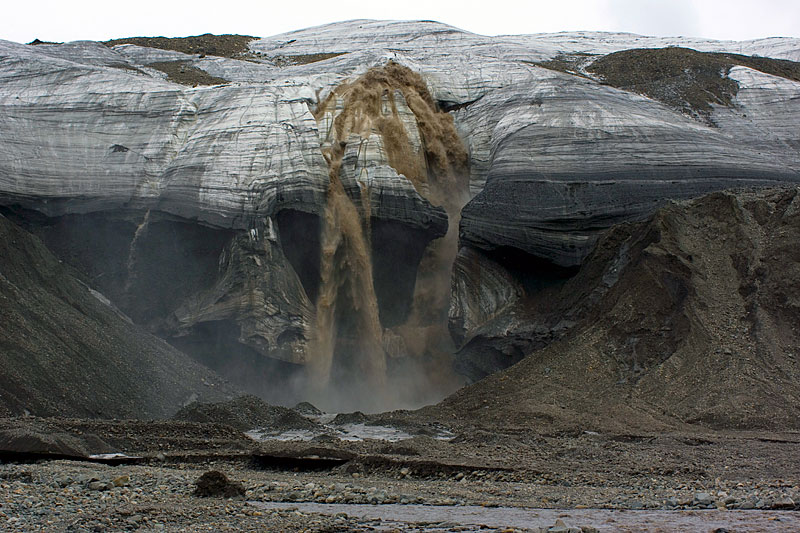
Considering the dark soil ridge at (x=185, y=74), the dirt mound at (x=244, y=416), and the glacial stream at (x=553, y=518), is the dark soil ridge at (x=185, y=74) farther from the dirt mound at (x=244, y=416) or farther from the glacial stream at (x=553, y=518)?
the glacial stream at (x=553, y=518)

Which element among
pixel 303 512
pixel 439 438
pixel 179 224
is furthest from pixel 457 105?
pixel 303 512

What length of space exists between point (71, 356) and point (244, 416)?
4.04m

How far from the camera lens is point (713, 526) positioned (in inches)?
357

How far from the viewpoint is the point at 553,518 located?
9562mm

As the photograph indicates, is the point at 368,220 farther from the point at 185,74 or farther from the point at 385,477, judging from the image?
the point at 385,477

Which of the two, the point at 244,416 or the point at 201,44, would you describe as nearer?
the point at 244,416

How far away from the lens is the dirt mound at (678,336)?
1945 centimetres

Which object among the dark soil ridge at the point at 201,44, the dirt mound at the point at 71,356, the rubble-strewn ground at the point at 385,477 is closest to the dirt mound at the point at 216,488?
the rubble-strewn ground at the point at 385,477

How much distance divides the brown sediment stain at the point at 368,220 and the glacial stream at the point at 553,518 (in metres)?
17.8

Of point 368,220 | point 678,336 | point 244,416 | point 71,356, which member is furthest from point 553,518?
point 368,220

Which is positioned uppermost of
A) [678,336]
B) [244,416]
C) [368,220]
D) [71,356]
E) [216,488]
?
[368,220]

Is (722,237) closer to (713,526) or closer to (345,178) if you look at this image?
(345,178)

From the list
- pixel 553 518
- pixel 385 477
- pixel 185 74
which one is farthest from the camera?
pixel 185 74

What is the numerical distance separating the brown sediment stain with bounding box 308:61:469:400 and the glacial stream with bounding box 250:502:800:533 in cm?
1775
